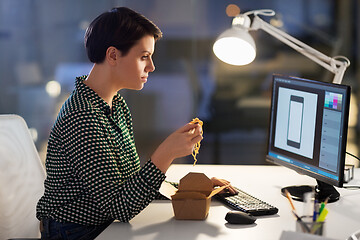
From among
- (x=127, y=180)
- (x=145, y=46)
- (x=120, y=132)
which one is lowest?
(x=127, y=180)

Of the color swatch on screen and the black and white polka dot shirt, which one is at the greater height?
the color swatch on screen

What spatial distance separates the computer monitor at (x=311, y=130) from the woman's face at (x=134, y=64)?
0.57 meters

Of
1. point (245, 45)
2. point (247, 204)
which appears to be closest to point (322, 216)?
point (247, 204)

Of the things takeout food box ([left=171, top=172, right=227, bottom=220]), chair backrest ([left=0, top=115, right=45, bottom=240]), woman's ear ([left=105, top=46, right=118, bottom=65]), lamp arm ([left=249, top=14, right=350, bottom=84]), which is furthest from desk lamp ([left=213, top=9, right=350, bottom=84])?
chair backrest ([left=0, top=115, right=45, bottom=240])

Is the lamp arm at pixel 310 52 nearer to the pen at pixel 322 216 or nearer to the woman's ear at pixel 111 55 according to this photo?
the woman's ear at pixel 111 55

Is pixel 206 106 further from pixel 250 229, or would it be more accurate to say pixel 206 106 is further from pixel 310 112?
pixel 250 229

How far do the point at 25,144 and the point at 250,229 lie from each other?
92 centimetres

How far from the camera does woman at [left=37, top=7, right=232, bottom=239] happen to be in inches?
61.6

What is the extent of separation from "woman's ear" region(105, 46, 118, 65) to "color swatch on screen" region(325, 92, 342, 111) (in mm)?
720

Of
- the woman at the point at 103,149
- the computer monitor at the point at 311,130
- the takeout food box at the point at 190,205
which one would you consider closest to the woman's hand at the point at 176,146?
the woman at the point at 103,149

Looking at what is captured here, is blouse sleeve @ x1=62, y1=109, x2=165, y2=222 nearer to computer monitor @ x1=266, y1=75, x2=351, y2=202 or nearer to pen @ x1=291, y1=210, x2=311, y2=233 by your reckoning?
pen @ x1=291, y1=210, x2=311, y2=233

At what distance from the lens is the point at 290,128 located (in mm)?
1975

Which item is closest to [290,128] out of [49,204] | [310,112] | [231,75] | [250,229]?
[310,112]

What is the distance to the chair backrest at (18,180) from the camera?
1.86 metres
